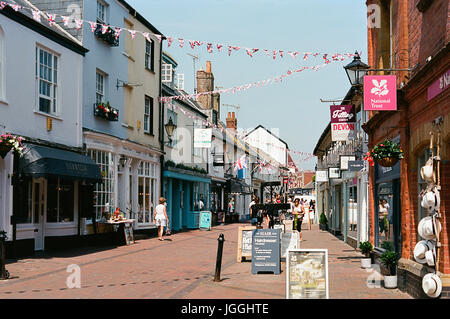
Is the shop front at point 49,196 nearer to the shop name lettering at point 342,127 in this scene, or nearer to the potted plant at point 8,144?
the potted plant at point 8,144

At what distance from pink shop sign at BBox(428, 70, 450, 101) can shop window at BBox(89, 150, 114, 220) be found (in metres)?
13.0

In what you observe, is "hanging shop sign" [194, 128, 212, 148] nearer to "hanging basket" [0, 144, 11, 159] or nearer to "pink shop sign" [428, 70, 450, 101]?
"hanging basket" [0, 144, 11, 159]

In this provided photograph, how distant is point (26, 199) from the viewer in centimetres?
1527

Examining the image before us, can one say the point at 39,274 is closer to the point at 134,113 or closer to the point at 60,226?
the point at 60,226

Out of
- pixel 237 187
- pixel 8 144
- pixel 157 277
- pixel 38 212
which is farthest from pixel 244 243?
pixel 237 187

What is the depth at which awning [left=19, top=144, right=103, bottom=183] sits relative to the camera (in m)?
14.3

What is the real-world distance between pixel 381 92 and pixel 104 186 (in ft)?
39.5

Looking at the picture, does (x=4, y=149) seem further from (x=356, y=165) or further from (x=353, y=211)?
(x=353, y=211)

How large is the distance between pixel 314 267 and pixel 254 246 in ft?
16.0

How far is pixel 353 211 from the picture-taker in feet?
67.5

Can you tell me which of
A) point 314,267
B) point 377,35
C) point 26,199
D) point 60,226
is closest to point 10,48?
point 26,199

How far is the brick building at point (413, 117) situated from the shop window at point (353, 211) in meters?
6.22
